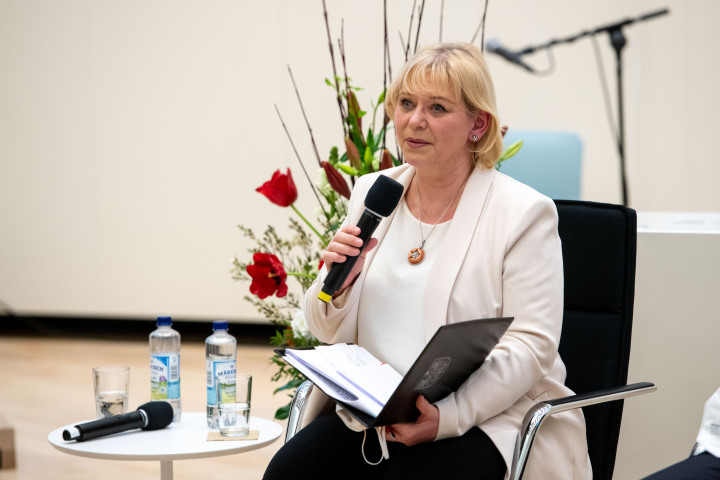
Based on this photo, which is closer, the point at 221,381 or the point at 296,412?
the point at 296,412

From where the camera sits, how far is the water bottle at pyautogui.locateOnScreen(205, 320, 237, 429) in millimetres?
1896

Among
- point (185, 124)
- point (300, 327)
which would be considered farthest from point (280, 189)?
point (185, 124)

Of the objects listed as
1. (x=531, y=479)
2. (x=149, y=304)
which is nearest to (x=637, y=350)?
(x=531, y=479)

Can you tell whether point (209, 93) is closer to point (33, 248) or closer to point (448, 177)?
point (33, 248)

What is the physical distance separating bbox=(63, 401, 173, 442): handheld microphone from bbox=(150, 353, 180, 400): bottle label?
53 millimetres

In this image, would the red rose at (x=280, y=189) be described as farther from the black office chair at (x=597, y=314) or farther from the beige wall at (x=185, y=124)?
the beige wall at (x=185, y=124)

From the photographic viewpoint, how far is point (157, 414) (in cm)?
189

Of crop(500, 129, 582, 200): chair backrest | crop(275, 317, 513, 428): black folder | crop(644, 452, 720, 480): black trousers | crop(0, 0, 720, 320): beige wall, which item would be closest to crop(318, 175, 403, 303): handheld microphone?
crop(275, 317, 513, 428): black folder

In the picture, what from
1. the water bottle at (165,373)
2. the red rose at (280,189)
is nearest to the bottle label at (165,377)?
the water bottle at (165,373)

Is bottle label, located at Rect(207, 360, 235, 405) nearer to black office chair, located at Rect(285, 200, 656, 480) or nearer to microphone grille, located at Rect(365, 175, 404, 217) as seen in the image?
black office chair, located at Rect(285, 200, 656, 480)

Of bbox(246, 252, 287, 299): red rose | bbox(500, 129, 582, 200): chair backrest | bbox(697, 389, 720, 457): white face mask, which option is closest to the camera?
bbox(697, 389, 720, 457): white face mask

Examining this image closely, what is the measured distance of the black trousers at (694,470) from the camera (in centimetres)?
152

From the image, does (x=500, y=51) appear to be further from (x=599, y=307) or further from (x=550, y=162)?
(x=599, y=307)

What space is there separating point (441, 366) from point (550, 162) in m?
2.01
